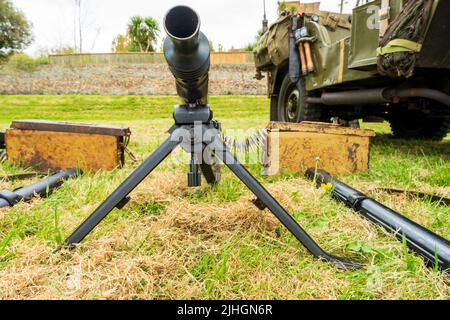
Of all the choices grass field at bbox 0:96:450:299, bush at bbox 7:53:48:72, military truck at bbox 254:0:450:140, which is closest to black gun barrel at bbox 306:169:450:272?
grass field at bbox 0:96:450:299

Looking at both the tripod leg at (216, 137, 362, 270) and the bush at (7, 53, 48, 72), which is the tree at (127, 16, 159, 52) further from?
the tripod leg at (216, 137, 362, 270)

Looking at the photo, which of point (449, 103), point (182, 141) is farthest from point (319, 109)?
point (182, 141)

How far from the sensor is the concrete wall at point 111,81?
68.0 ft

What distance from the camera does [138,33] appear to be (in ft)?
114

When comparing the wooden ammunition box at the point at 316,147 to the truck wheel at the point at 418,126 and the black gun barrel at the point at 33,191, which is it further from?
the truck wheel at the point at 418,126

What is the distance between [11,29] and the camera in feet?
78.7

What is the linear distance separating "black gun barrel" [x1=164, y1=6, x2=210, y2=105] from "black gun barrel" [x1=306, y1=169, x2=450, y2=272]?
0.95 meters

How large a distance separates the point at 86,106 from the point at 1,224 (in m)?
15.4

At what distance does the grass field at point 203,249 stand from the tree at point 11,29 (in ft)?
86.6

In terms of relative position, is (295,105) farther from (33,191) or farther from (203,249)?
(203,249)

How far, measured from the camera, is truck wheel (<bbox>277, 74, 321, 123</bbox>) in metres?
4.39

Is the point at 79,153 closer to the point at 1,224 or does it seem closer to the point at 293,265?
the point at 1,224

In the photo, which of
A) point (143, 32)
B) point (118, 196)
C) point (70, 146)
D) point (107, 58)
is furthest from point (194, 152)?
point (143, 32)

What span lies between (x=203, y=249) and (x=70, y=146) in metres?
1.86
